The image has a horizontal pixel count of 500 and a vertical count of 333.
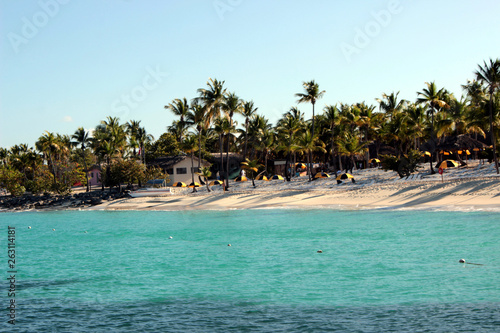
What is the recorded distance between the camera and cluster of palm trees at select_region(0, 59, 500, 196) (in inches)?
2069

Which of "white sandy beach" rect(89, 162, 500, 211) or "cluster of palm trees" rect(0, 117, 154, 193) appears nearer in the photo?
"white sandy beach" rect(89, 162, 500, 211)

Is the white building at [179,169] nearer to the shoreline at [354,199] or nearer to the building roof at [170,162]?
the building roof at [170,162]

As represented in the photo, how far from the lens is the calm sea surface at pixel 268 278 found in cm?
1342

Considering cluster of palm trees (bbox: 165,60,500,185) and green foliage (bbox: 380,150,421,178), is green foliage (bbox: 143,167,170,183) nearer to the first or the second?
cluster of palm trees (bbox: 165,60,500,185)

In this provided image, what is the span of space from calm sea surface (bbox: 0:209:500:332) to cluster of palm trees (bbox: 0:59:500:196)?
2126 cm

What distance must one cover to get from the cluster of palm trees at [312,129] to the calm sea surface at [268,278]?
69.8 feet

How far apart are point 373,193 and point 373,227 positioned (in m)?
14.6

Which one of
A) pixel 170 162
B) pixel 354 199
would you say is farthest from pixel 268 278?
pixel 170 162

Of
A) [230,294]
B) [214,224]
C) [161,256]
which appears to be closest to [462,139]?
[214,224]

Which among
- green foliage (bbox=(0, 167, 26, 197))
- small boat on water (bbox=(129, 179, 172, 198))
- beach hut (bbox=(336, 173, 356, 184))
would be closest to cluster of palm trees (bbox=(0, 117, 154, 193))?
green foliage (bbox=(0, 167, 26, 197))

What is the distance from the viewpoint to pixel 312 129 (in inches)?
2714

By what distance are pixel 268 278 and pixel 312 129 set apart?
52.0 meters

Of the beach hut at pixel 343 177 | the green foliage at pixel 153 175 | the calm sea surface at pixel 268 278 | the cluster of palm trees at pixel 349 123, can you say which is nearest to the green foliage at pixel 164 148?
the cluster of palm trees at pixel 349 123

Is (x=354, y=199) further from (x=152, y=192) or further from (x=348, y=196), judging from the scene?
(x=152, y=192)
